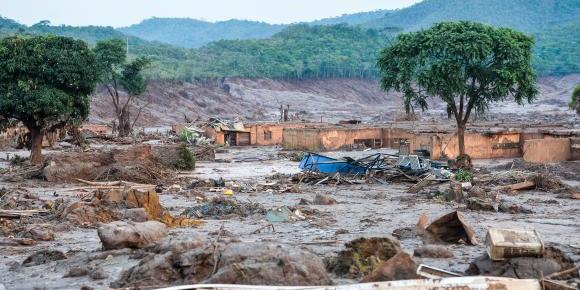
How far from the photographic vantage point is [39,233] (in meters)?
15.6

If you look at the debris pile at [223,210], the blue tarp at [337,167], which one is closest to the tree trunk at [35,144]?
the blue tarp at [337,167]

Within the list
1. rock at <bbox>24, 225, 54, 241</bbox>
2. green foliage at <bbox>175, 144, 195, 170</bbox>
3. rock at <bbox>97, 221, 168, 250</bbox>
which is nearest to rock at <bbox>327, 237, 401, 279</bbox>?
rock at <bbox>97, 221, 168, 250</bbox>

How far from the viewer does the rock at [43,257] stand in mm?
12680

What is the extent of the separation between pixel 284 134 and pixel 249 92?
5904 cm

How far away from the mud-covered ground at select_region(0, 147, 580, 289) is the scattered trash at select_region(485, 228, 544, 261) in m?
1.10

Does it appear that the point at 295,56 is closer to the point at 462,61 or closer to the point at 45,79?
the point at 462,61

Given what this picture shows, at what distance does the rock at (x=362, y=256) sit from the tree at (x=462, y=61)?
1991cm

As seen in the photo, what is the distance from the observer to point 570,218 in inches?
733

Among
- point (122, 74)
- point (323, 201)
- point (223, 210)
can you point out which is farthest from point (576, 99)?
point (223, 210)

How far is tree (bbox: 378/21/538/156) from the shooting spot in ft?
98.9

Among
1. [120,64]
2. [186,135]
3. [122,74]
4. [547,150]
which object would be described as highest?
[120,64]

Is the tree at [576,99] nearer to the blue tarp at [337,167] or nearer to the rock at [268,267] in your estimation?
the blue tarp at [337,167]

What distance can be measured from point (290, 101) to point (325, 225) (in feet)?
289

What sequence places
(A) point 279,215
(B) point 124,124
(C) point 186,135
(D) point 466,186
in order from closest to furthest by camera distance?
1. (A) point 279,215
2. (D) point 466,186
3. (C) point 186,135
4. (B) point 124,124
